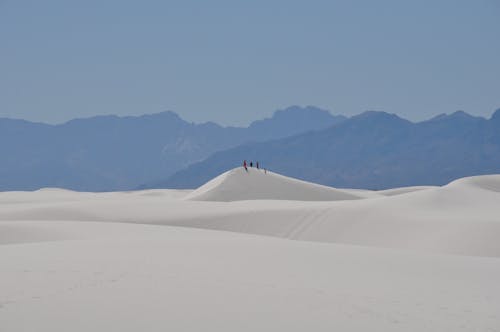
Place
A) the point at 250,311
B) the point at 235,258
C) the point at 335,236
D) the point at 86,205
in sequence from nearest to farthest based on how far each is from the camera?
the point at 250,311 < the point at 235,258 < the point at 335,236 < the point at 86,205

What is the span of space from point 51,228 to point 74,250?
788 centimetres

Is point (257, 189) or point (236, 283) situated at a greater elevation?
point (257, 189)

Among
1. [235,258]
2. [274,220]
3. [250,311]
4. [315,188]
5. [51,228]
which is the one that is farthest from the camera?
[315,188]

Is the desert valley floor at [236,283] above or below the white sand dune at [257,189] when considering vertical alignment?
below

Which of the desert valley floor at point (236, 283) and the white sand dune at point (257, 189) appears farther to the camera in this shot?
the white sand dune at point (257, 189)

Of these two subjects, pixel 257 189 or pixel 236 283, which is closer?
pixel 236 283

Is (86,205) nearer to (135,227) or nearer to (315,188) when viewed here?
(135,227)

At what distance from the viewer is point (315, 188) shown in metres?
50.2

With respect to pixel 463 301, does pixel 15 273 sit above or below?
above

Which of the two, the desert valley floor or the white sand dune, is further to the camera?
the white sand dune

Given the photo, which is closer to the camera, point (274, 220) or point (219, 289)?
point (219, 289)

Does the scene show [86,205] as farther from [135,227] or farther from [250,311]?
[250,311]

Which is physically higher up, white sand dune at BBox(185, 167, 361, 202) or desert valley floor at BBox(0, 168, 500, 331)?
white sand dune at BBox(185, 167, 361, 202)

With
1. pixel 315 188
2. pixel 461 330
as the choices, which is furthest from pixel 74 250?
pixel 315 188
